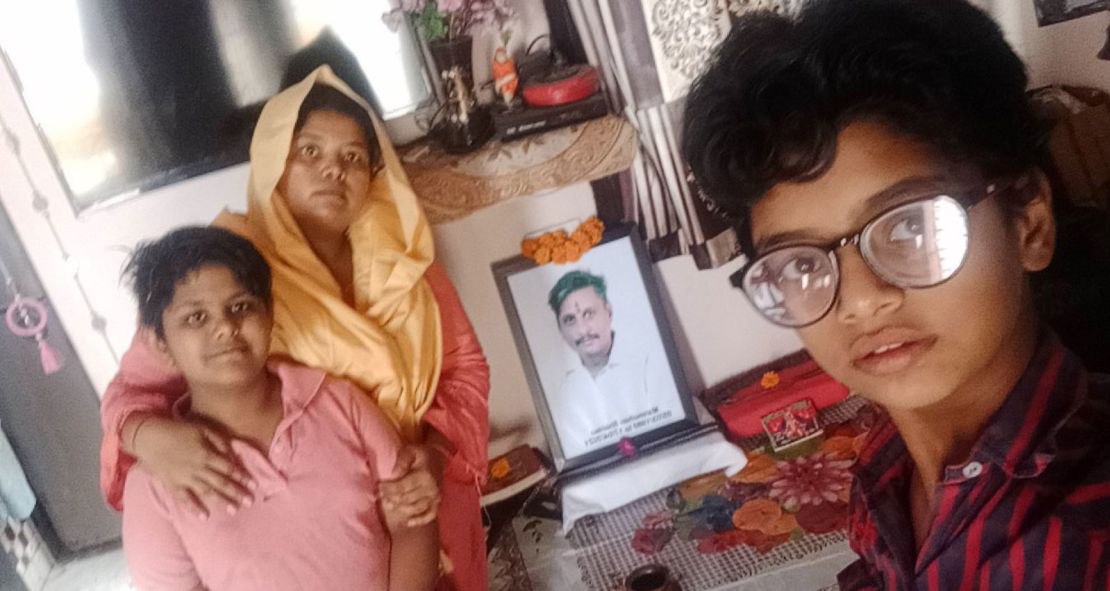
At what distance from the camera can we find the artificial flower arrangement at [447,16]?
1.49 meters

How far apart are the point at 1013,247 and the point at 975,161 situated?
9 centimetres

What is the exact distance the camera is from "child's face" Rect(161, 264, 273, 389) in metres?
1.10

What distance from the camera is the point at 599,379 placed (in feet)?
6.01

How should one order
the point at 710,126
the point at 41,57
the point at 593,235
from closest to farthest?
1. the point at 710,126
2. the point at 41,57
3. the point at 593,235

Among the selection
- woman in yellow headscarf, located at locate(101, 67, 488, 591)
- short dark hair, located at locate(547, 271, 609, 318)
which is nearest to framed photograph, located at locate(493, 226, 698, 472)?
short dark hair, located at locate(547, 271, 609, 318)

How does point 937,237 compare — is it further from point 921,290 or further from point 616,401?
point 616,401

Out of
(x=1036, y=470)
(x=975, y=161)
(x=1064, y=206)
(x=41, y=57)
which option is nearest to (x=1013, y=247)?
(x=975, y=161)

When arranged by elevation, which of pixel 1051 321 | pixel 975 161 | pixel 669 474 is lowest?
pixel 669 474

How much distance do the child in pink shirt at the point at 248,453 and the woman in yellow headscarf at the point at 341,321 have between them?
0.12ft

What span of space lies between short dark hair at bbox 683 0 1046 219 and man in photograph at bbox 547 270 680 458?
3.31ft

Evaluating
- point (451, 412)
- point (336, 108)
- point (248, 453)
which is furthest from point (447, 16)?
point (248, 453)

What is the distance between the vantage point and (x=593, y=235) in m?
1.77

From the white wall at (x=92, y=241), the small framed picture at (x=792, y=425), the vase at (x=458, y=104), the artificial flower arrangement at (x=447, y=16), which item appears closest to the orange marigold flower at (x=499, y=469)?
the small framed picture at (x=792, y=425)

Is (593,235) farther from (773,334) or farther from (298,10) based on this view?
(298,10)
